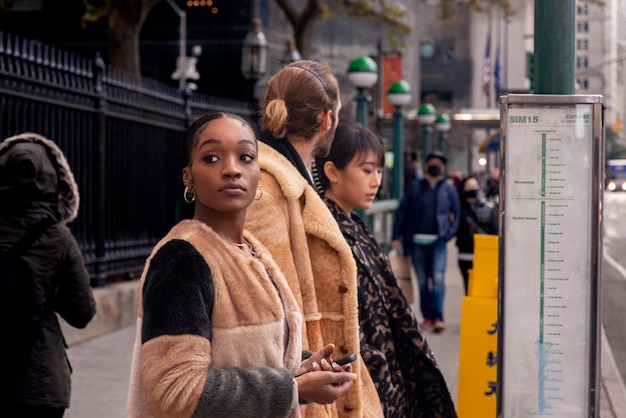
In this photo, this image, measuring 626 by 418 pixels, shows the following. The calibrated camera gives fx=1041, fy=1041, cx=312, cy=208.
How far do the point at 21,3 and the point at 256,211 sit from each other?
2393 cm

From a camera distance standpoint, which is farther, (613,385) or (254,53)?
(254,53)

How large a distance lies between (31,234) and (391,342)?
1675 mm

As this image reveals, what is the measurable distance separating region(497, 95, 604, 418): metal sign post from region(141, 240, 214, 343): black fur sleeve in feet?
5.05

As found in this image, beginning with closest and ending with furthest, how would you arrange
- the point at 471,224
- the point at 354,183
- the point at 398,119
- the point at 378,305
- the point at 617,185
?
Result: the point at 378,305 → the point at 354,183 → the point at 471,224 → the point at 398,119 → the point at 617,185

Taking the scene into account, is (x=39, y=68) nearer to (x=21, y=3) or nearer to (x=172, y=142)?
(x=172, y=142)

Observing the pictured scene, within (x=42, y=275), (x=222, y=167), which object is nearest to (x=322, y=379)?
(x=222, y=167)

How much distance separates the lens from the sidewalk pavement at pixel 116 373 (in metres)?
6.99

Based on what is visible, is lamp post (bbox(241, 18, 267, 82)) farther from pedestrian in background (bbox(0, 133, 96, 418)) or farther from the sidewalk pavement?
pedestrian in background (bbox(0, 133, 96, 418))

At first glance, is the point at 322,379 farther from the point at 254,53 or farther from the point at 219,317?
the point at 254,53

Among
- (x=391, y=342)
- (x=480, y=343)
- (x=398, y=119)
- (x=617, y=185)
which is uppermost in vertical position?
(x=398, y=119)

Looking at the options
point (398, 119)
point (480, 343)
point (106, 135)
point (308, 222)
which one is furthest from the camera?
point (398, 119)

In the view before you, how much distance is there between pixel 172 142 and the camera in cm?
1262

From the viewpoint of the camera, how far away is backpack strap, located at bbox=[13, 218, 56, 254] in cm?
443

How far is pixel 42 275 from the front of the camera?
4418mm
